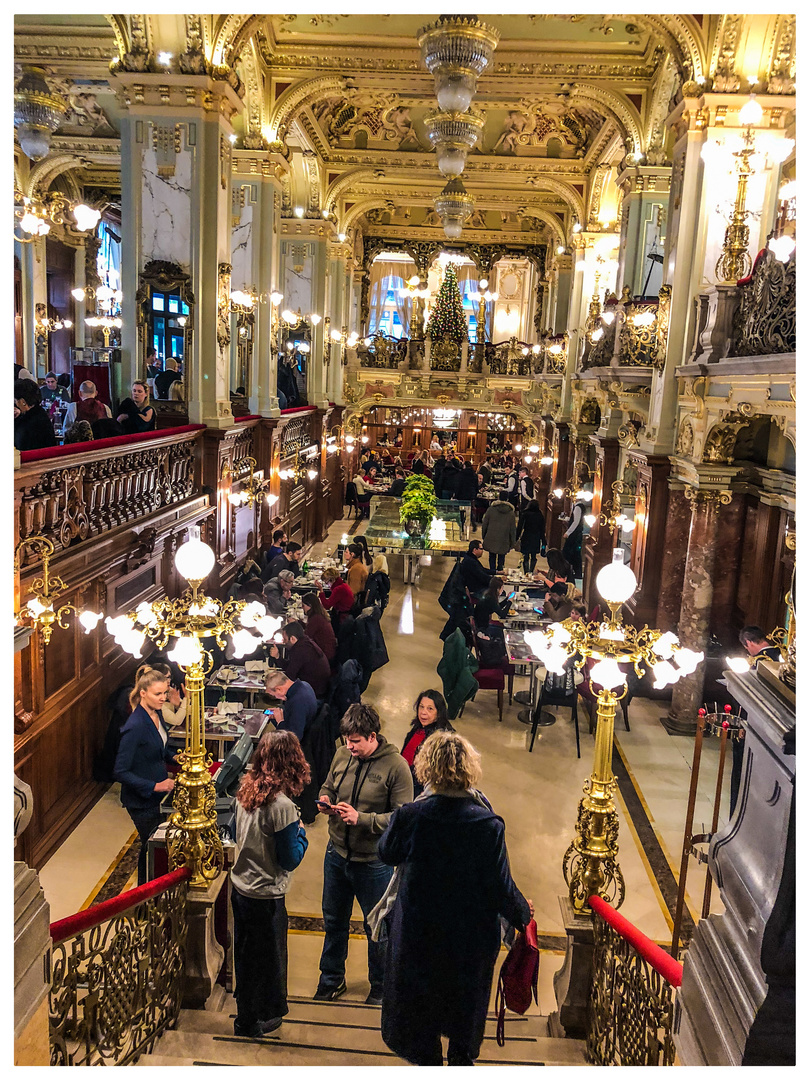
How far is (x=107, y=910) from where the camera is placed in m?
3.49

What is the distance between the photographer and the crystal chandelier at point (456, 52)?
657cm

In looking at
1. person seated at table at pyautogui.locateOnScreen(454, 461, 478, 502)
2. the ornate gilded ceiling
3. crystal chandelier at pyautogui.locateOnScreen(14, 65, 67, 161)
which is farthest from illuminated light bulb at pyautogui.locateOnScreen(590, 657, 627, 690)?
person seated at table at pyautogui.locateOnScreen(454, 461, 478, 502)

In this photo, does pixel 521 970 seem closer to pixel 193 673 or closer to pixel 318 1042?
pixel 318 1042

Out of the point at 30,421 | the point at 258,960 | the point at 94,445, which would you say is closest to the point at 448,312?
the point at 94,445

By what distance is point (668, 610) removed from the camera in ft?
32.3

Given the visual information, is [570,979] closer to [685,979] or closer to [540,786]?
[685,979]

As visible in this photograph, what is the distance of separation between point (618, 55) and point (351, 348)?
12.0m

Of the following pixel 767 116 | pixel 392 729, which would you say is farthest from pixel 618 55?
pixel 392 729

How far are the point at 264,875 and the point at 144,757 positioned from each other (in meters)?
1.89

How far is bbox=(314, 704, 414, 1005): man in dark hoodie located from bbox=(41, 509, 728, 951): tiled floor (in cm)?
120

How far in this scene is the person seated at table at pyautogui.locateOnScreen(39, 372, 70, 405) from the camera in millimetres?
10455

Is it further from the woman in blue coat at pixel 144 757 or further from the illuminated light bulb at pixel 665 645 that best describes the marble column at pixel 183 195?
the illuminated light bulb at pixel 665 645

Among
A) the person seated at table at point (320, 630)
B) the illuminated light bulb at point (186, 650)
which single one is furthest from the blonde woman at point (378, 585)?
the illuminated light bulb at point (186, 650)

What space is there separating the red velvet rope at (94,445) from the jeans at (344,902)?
11.0 feet
